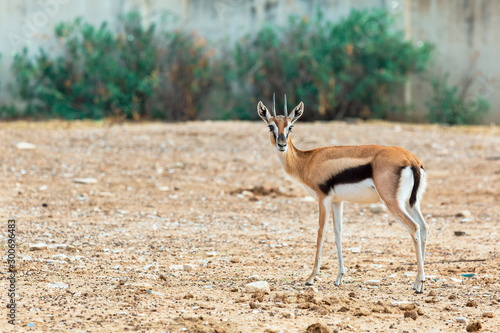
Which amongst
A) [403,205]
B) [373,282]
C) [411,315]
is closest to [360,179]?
[403,205]

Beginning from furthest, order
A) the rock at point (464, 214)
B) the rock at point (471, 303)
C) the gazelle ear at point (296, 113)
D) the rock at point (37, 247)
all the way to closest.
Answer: the rock at point (464, 214) → the rock at point (37, 247) → the gazelle ear at point (296, 113) → the rock at point (471, 303)

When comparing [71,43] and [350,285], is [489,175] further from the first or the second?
[71,43]

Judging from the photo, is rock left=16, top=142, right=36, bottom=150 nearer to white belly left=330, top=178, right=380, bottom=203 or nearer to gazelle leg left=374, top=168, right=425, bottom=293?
white belly left=330, top=178, right=380, bottom=203

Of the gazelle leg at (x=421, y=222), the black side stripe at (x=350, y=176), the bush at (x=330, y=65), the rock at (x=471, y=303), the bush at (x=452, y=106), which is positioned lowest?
the rock at (x=471, y=303)

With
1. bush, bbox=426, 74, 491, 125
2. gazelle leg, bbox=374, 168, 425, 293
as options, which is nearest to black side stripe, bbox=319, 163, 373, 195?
gazelle leg, bbox=374, 168, 425, 293

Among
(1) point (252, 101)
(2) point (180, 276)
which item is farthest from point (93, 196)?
(1) point (252, 101)

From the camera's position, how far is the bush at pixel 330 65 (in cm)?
1504

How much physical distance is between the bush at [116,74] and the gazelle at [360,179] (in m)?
9.97

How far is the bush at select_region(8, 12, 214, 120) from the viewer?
15.6 meters

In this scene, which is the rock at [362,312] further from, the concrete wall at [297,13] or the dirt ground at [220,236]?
the concrete wall at [297,13]

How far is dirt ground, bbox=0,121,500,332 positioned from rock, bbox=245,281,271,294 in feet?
0.15

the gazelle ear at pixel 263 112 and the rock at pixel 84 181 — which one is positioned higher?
the gazelle ear at pixel 263 112

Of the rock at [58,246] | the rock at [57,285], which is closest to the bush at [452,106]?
the rock at [58,246]

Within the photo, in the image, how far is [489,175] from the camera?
10.8 meters
